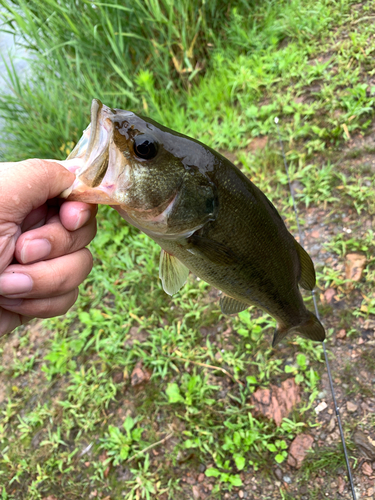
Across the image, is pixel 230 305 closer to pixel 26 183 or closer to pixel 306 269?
pixel 306 269

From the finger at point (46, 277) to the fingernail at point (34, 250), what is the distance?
0.04 metres

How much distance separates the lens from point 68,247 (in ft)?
4.92

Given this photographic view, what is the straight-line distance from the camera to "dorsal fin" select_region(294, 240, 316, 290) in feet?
5.67

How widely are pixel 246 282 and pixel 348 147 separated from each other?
2.18m

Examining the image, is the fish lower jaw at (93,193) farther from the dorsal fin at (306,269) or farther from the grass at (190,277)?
the grass at (190,277)

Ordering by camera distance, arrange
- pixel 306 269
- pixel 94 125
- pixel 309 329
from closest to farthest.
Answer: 1. pixel 94 125
2. pixel 306 269
3. pixel 309 329

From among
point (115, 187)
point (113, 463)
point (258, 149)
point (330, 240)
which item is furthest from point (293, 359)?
point (258, 149)

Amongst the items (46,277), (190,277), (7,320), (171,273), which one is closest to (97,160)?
(46,277)

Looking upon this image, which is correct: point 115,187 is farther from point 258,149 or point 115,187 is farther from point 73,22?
point 73,22

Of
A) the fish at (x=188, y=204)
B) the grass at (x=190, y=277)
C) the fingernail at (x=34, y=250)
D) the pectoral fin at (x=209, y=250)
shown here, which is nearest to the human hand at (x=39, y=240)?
the fingernail at (x=34, y=250)

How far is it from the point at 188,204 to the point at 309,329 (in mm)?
1061

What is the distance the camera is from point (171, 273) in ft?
5.50

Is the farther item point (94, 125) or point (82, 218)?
point (82, 218)

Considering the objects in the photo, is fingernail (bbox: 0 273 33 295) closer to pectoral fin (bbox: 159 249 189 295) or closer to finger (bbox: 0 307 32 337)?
finger (bbox: 0 307 32 337)
